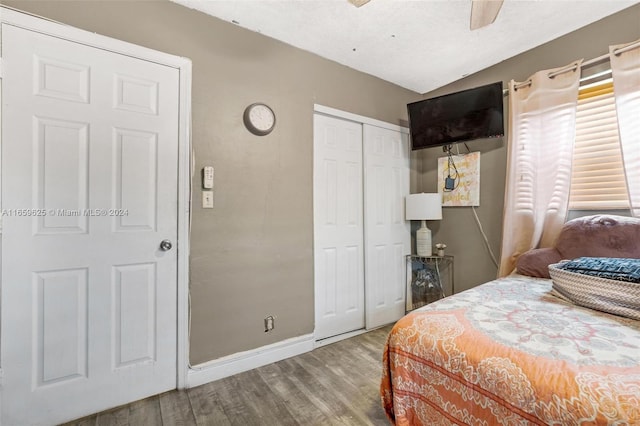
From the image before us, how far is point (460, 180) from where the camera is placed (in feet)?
9.56

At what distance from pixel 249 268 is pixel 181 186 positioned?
2.48 feet

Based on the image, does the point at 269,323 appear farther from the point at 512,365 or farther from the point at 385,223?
the point at 512,365

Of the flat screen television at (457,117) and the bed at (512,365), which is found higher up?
the flat screen television at (457,117)

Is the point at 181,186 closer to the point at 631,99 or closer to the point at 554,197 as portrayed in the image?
the point at 554,197

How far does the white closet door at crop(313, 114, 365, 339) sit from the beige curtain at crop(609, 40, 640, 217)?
1862mm

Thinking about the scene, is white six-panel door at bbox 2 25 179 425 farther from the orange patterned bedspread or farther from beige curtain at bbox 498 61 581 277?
beige curtain at bbox 498 61 581 277

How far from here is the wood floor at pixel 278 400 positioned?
1.55 m

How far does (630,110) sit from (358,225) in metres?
2.07

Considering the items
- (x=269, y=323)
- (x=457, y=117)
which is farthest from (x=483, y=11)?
(x=269, y=323)

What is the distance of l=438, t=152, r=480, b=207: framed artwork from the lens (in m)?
2.80

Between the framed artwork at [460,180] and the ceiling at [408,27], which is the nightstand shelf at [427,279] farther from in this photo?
the ceiling at [408,27]

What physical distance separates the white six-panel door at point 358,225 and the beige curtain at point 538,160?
101cm

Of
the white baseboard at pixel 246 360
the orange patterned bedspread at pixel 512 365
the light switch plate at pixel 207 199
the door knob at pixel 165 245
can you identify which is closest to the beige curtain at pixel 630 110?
the orange patterned bedspread at pixel 512 365

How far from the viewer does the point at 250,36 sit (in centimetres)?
215
